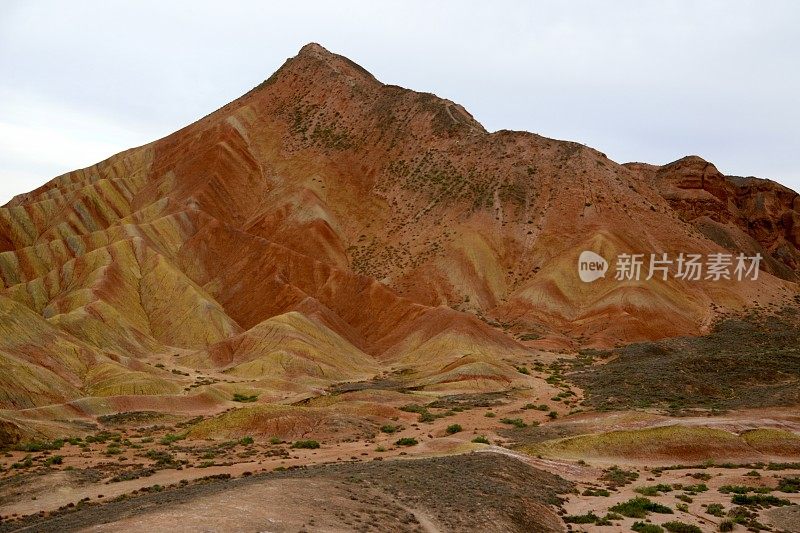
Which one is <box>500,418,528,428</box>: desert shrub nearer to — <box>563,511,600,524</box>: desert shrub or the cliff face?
<box>563,511,600,524</box>: desert shrub

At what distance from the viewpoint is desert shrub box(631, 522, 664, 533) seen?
82.3 feet

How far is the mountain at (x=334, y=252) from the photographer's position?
230 feet

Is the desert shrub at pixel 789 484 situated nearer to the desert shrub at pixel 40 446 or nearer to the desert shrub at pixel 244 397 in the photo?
the desert shrub at pixel 40 446

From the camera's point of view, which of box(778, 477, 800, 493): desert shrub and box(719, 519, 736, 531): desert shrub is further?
box(778, 477, 800, 493): desert shrub

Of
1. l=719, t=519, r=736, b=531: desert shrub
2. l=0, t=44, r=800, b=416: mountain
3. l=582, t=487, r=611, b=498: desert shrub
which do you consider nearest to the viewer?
l=719, t=519, r=736, b=531: desert shrub

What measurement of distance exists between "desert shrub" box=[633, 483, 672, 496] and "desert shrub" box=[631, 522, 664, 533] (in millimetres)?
5502

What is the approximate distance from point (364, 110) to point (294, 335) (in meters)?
66.1

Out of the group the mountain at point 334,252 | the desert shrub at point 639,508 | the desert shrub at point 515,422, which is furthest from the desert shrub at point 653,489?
the mountain at point 334,252

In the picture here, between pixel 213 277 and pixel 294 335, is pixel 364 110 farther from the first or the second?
pixel 294 335

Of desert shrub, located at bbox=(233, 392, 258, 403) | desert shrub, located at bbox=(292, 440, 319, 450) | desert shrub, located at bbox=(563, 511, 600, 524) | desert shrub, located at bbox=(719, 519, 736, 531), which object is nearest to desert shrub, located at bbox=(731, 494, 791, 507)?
desert shrub, located at bbox=(719, 519, 736, 531)

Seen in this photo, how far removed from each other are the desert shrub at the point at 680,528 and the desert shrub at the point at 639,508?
132 centimetres

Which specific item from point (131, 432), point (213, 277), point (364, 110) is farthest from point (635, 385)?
point (364, 110)

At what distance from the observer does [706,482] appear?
33875 millimetres

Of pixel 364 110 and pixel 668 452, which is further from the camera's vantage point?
pixel 364 110
